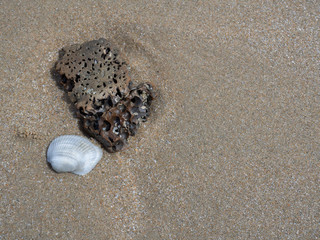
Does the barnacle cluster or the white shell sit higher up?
the barnacle cluster

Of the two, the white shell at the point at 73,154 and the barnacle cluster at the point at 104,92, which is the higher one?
the barnacle cluster at the point at 104,92

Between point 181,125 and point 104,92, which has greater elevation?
point 104,92

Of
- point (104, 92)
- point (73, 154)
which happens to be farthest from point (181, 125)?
point (73, 154)

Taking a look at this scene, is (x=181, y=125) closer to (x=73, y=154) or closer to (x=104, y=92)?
(x=104, y=92)

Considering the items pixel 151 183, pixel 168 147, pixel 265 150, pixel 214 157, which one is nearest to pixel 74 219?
pixel 151 183
